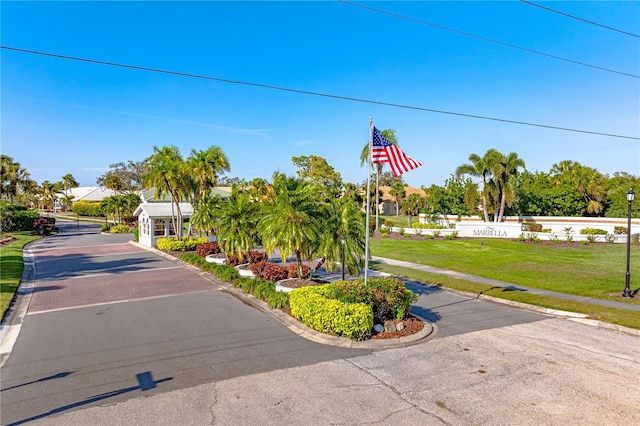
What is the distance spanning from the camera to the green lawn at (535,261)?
18878mm

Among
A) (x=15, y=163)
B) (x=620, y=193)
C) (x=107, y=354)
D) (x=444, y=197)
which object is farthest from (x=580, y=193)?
(x=15, y=163)

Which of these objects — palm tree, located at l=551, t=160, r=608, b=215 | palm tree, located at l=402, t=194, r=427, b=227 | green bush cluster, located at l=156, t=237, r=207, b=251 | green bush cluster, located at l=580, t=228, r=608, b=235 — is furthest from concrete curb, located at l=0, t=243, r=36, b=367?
palm tree, located at l=551, t=160, r=608, b=215

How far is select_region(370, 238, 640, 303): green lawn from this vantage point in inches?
743

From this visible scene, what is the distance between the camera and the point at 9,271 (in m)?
21.8

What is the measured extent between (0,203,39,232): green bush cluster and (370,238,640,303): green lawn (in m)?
41.6

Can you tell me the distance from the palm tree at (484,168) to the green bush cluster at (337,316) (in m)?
38.6

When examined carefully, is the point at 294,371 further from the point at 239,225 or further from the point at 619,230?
the point at 619,230

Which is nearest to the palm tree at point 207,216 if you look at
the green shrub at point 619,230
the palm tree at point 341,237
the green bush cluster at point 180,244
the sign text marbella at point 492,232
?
the green bush cluster at point 180,244

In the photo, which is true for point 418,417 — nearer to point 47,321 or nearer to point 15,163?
point 47,321

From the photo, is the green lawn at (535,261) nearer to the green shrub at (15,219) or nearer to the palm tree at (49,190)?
the green shrub at (15,219)

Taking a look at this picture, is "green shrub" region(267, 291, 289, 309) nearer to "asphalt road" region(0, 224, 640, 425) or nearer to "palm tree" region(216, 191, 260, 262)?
"asphalt road" region(0, 224, 640, 425)

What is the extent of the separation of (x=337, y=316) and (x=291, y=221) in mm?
5126

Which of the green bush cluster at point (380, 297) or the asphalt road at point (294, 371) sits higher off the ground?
the green bush cluster at point (380, 297)

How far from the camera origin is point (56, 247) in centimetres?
3541
